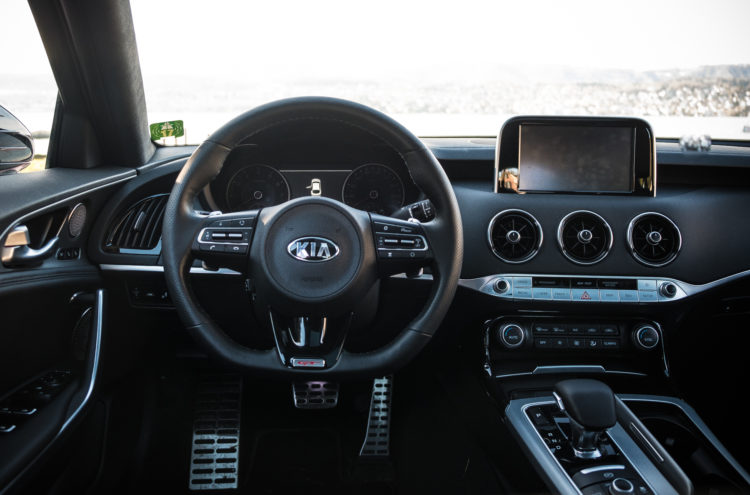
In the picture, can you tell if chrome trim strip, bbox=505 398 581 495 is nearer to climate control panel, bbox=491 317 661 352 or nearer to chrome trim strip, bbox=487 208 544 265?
climate control panel, bbox=491 317 661 352

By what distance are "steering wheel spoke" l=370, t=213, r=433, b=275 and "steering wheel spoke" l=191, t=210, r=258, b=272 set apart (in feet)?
1.18

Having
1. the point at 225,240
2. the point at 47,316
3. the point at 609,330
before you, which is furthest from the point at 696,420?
the point at 47,316

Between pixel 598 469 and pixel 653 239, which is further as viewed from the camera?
pixel 653 239

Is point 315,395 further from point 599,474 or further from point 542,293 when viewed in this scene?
point 599,474

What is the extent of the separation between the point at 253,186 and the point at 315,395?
89cm

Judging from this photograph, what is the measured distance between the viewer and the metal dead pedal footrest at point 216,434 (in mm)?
2533

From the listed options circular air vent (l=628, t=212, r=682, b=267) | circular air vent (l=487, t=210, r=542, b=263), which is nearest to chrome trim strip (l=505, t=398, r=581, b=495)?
circular air vent (l=487, t=210, r=542, b=263)

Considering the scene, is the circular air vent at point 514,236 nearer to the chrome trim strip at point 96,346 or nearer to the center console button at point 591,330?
the center console button at point 591,330

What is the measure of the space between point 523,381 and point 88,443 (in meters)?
1.70

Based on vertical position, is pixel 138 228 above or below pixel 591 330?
above

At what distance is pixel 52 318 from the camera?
82.4 inches

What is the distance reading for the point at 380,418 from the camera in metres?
2.68

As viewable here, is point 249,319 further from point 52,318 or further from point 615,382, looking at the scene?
point 615,382

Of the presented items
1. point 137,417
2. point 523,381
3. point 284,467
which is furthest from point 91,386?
point 523,381
